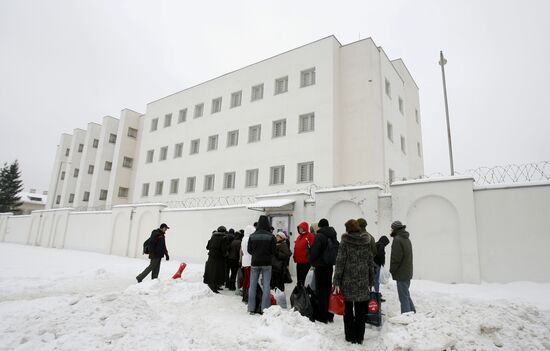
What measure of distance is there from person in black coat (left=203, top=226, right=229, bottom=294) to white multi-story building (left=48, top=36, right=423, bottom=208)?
10.3m

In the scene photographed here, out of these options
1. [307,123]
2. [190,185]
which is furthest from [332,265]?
[190,185]

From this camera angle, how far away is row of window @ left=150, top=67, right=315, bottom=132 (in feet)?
71.8

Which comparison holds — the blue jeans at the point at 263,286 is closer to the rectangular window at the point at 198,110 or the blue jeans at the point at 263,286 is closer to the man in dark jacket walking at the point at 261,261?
the man in dark jacket walking at the point at 261,261

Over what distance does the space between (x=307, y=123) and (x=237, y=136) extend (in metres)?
6.11

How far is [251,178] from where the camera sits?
22.5 m

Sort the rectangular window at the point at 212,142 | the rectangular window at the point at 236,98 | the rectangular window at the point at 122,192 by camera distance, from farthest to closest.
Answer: the rectangular window at the point at 122,192 → the rectangular window at the point at 212,142 → the rectangular window at the point at 236,98

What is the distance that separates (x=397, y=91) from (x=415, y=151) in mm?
5324

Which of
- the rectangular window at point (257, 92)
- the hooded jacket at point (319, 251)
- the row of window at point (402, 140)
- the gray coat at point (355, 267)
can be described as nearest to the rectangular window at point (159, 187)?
the rectangular window at point (257, 92)

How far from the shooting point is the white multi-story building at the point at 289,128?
1964 cm

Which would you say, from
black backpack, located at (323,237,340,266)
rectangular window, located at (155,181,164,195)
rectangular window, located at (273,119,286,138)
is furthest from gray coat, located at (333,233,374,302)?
rectangular window, located at (155,181,164,195)

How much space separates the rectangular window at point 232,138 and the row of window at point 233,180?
2433 millimetres

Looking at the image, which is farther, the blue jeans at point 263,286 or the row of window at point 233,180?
the row of window at point 233,180

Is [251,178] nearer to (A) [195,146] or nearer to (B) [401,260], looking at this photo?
(A) [195,146]

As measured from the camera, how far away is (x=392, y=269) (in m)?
6.50
